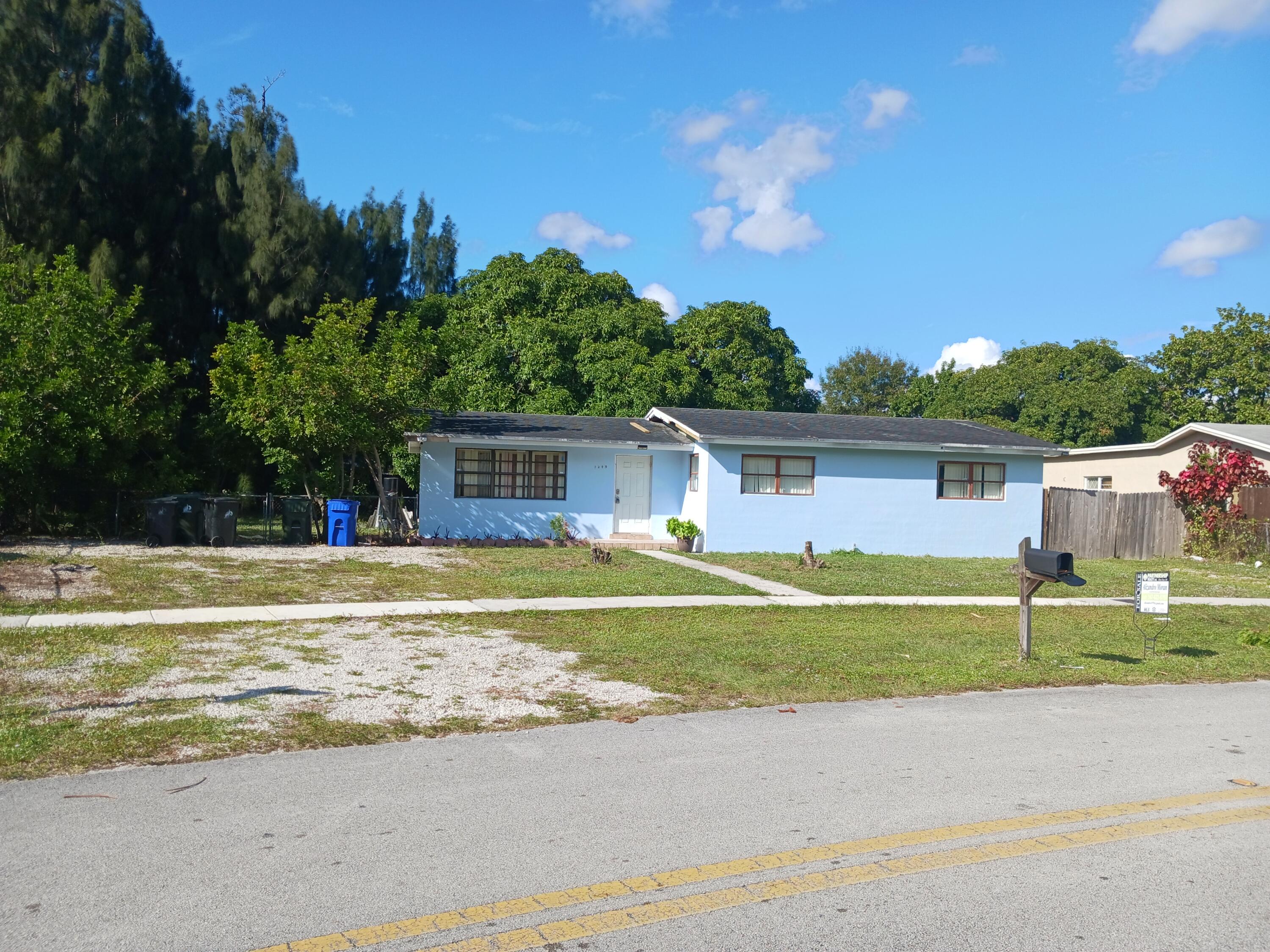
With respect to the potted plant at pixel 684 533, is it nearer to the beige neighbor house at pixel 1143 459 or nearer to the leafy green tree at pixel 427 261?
the beige neighbor house at pixel 1143 459

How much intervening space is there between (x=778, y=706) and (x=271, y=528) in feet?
51.9

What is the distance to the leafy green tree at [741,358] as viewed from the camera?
38.1m

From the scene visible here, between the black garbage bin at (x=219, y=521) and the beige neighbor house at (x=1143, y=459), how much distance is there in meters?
18.6

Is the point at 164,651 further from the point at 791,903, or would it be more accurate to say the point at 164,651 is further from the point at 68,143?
the point at 68,143

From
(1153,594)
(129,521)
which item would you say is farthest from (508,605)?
(129,521)

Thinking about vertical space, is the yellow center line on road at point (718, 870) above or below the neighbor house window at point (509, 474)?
below

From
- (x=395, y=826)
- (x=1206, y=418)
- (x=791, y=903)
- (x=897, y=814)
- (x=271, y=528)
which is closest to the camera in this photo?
(x=791, y=903)

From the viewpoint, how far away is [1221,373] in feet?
152

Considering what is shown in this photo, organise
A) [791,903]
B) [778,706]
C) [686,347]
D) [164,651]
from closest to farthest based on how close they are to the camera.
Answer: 1. [791,903]
2. [778,706]
3. [164,651]
4. [686,347]

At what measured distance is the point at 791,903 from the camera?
14.5ft

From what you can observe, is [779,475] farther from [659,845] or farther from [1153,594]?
[659,845]

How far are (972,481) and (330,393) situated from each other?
14678mm

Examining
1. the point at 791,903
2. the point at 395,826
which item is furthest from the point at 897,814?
the point at 395,826

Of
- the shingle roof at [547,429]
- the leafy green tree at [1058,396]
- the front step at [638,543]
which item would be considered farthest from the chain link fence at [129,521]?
the leafy green tree at [1058,396]
